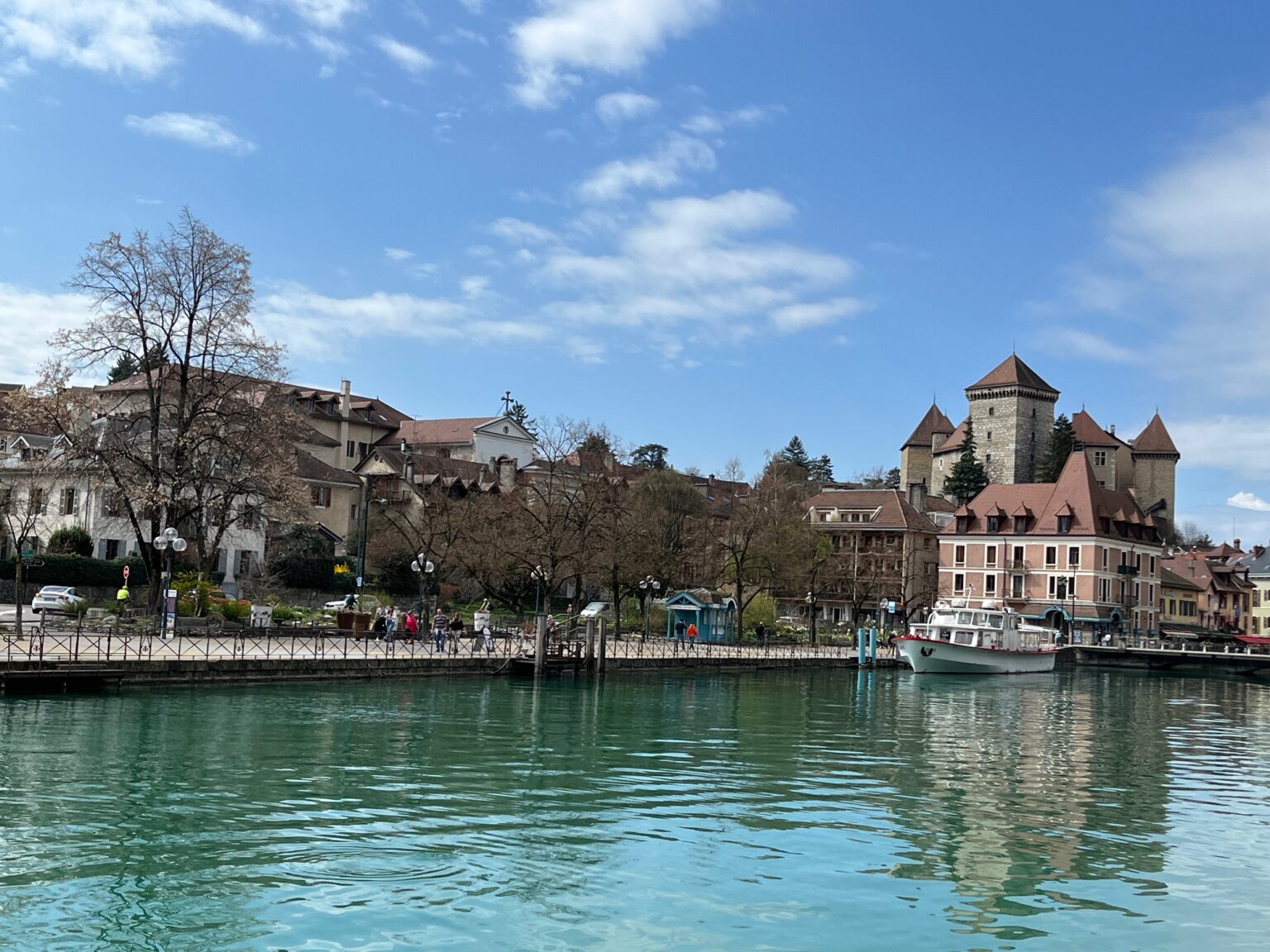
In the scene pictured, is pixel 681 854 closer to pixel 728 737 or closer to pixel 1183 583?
pixel 728 737

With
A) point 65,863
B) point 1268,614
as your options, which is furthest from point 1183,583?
point 65,863

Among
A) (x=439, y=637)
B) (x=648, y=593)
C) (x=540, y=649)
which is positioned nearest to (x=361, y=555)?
(x=648, y=593)

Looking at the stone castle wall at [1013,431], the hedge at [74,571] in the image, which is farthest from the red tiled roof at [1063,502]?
the hedge at [74,571]

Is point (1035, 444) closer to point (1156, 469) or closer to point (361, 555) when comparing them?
point (1156, 469)

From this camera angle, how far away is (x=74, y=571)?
60.4 meters

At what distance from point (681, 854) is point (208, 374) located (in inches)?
1331

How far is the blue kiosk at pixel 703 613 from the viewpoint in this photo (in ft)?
217

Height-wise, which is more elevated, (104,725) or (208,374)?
(208,374)

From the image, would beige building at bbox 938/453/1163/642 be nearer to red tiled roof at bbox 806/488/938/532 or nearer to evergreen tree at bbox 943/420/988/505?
→ red tiled roof at bbox 806/488/938/532

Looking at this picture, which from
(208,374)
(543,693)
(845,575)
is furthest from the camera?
(845,575)

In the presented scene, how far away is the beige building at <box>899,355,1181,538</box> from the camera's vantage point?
477 feet

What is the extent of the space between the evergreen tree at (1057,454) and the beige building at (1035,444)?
2170 mm

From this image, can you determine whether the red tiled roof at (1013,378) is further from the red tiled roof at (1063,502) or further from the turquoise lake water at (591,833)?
the turquoise lake water at (591,833)

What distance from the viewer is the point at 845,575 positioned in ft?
301
